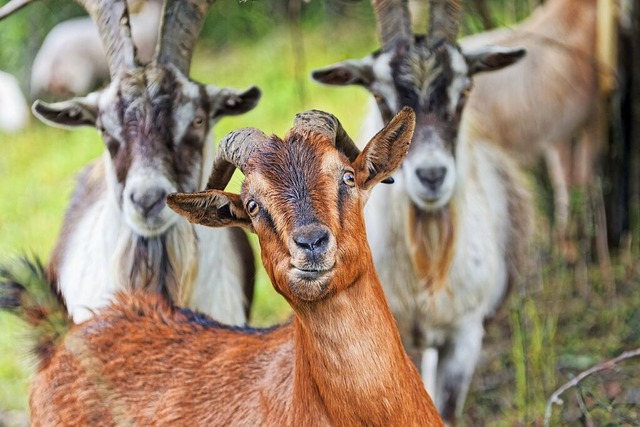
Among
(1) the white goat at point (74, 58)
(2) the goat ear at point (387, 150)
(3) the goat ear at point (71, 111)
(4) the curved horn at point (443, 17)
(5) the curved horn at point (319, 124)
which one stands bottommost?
(2) the goat ear at point (387, 150)

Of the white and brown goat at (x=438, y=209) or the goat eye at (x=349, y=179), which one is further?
the white and brown goat at (x=438, y=209)

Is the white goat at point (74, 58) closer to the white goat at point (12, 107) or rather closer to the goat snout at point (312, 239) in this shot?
the white goat at point (12, 107)

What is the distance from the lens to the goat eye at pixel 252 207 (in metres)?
3.72

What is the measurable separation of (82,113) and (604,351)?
3846 mm

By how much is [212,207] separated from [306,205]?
0.47 m

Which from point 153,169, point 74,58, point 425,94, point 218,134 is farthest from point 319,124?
point 74,58

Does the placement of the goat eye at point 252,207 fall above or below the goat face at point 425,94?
below

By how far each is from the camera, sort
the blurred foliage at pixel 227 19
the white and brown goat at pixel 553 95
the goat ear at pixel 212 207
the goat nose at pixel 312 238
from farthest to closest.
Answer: the white and brown goat at pixel 553 95, the blurred foliage at pixel 227 19, the goat ear at pixel 212 207, the goat nose at pixel 312 238

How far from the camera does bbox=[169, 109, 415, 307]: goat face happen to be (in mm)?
3469

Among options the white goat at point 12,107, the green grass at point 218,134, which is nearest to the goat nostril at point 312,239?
the green grass at point 218,134

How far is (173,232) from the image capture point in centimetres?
532

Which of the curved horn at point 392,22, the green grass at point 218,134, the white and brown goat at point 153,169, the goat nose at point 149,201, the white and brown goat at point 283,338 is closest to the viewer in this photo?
the white and brown goat at point 283,338

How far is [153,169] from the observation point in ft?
16.1

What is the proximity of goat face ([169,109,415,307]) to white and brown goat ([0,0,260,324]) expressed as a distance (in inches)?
43.2
